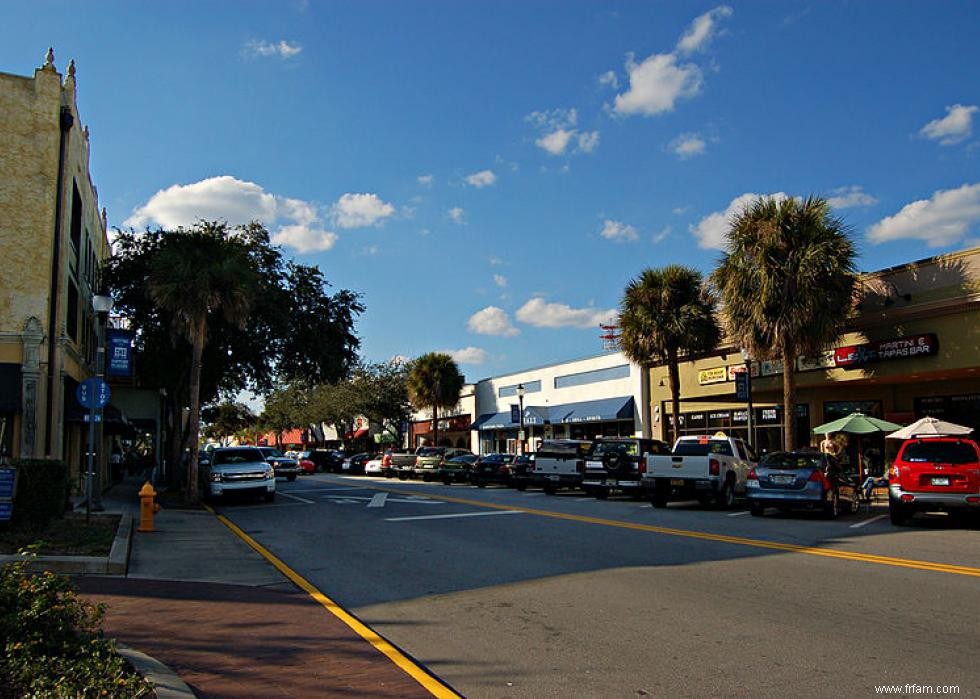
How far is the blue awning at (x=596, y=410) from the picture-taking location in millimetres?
38688

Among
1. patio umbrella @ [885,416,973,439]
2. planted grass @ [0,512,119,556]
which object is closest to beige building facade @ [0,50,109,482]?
planted grass @ [0,512,119,556]

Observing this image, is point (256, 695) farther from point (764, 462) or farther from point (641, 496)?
point (641, 496)

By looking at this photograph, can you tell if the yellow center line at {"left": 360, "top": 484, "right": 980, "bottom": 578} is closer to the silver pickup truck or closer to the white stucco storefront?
the silver pickup truck

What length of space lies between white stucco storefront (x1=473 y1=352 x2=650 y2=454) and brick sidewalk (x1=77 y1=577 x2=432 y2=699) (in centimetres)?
3008

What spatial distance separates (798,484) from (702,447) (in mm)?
3354

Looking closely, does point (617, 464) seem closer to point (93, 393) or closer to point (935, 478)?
point (935, 478)

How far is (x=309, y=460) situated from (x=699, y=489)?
39.7 metres

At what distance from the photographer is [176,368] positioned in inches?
1126

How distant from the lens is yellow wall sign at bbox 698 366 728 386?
105ft

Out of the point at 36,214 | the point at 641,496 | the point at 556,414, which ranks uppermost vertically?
the point at 36,214

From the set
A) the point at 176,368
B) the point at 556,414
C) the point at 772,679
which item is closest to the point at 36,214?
the point at 176,368

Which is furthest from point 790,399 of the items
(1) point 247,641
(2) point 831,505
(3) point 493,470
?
(1) point 247,641

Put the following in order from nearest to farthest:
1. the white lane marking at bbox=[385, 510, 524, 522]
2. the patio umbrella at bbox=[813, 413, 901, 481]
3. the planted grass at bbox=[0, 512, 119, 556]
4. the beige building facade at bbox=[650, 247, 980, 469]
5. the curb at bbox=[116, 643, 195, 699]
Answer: the curb at bbox=[116, 643, 195, 699]
the planted grass at bbox=[0, 512, 119, 556]
the white lane marking at bbox=[385, 510, 524, 522]
the beige building facade at bbox=[650, 247, 980, 469]
the patio umbrella at bbox=[813, 413, 901, 481]

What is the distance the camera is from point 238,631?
304 inches
